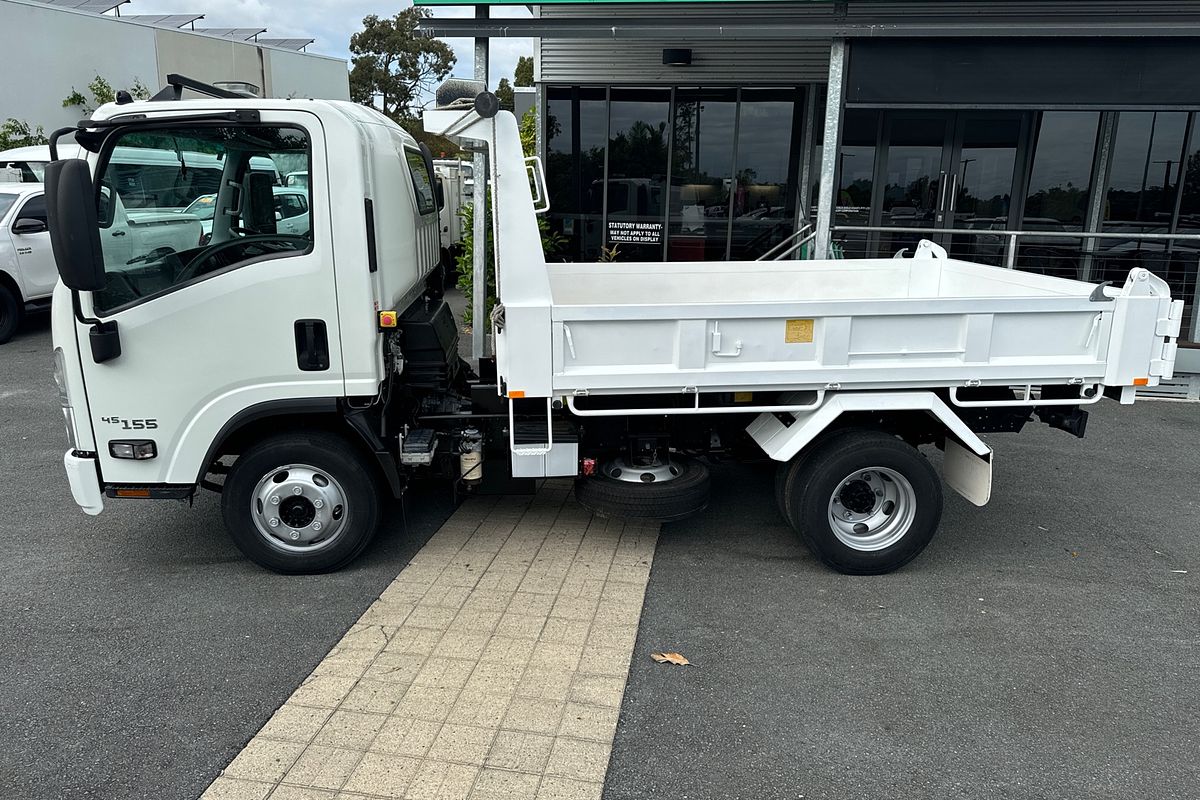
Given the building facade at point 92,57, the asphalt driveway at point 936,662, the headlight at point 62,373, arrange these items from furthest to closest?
the building facade at point 92,57, the headlight at point 62,373, the asphalt driveway at point 936,662

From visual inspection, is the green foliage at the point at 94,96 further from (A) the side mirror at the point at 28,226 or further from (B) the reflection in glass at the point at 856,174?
(B) the reflection in glass at the point at 856,174

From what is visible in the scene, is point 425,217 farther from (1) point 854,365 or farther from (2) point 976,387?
(2) point 976,387

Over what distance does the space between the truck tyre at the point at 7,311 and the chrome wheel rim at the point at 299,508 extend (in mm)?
8435

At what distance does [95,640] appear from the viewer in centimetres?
400

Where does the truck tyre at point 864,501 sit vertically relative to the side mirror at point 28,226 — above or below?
below

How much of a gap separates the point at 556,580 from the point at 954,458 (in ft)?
7.93

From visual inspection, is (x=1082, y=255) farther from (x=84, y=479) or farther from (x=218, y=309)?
(x=84, y=479)

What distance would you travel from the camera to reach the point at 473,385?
4.85 m

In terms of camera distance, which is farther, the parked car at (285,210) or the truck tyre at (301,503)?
the truck tyre at (301,503)

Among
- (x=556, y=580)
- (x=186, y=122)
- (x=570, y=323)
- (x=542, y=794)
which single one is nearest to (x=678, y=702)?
(x=542, y=794)

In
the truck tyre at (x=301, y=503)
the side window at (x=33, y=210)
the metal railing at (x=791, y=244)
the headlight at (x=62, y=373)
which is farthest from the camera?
the metal railing at (x=791, y=244)

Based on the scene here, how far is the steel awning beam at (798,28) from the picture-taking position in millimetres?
7578

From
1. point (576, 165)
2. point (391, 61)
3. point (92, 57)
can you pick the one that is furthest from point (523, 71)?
point (576, 165)

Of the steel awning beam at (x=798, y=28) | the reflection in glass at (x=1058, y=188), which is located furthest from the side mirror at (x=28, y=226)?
the reflection in glass at (x=1058, y=188)
